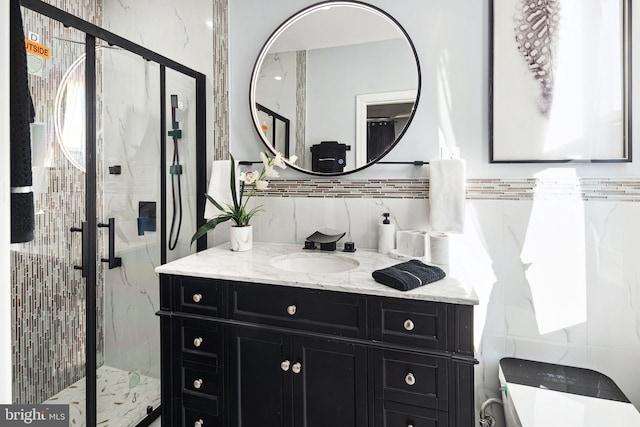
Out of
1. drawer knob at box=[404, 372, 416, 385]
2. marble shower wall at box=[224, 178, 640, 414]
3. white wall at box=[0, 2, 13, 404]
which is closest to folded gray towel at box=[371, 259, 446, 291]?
marble shower wall at box=[224, 178, 640, 414]

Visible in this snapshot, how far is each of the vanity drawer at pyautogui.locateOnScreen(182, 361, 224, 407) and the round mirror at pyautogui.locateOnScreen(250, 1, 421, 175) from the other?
3.38 feet

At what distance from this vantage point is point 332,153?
5.95ft

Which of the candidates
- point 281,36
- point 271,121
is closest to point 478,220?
point 271,121

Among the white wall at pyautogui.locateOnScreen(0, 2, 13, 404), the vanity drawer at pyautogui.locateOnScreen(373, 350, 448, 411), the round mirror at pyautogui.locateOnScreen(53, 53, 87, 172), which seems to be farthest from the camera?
the round mirror at pyautogui.locateOnScreen(53, 53, 87, 172)

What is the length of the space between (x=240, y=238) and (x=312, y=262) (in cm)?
38

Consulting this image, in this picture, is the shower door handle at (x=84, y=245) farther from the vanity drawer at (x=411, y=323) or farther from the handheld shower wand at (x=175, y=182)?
the vanity drawer at (x=411, y=323)

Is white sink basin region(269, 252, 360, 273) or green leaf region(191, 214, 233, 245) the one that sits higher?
green leaf region(191, 214, 233, 245)

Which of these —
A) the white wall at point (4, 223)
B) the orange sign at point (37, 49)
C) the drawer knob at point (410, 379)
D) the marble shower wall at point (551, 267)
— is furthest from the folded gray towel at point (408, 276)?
the orange sign at point (37, 49)

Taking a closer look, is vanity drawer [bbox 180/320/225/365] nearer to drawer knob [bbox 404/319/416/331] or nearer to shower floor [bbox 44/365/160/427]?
shower floor [bbox 44/365/160/427]

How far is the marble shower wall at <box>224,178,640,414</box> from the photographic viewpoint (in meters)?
1.45

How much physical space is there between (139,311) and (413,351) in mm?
1451

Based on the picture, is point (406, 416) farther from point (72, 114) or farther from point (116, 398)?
point (72, 114)

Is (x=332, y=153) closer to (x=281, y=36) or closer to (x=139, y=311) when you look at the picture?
(x=281, y=36)

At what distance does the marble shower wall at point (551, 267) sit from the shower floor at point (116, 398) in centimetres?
158
